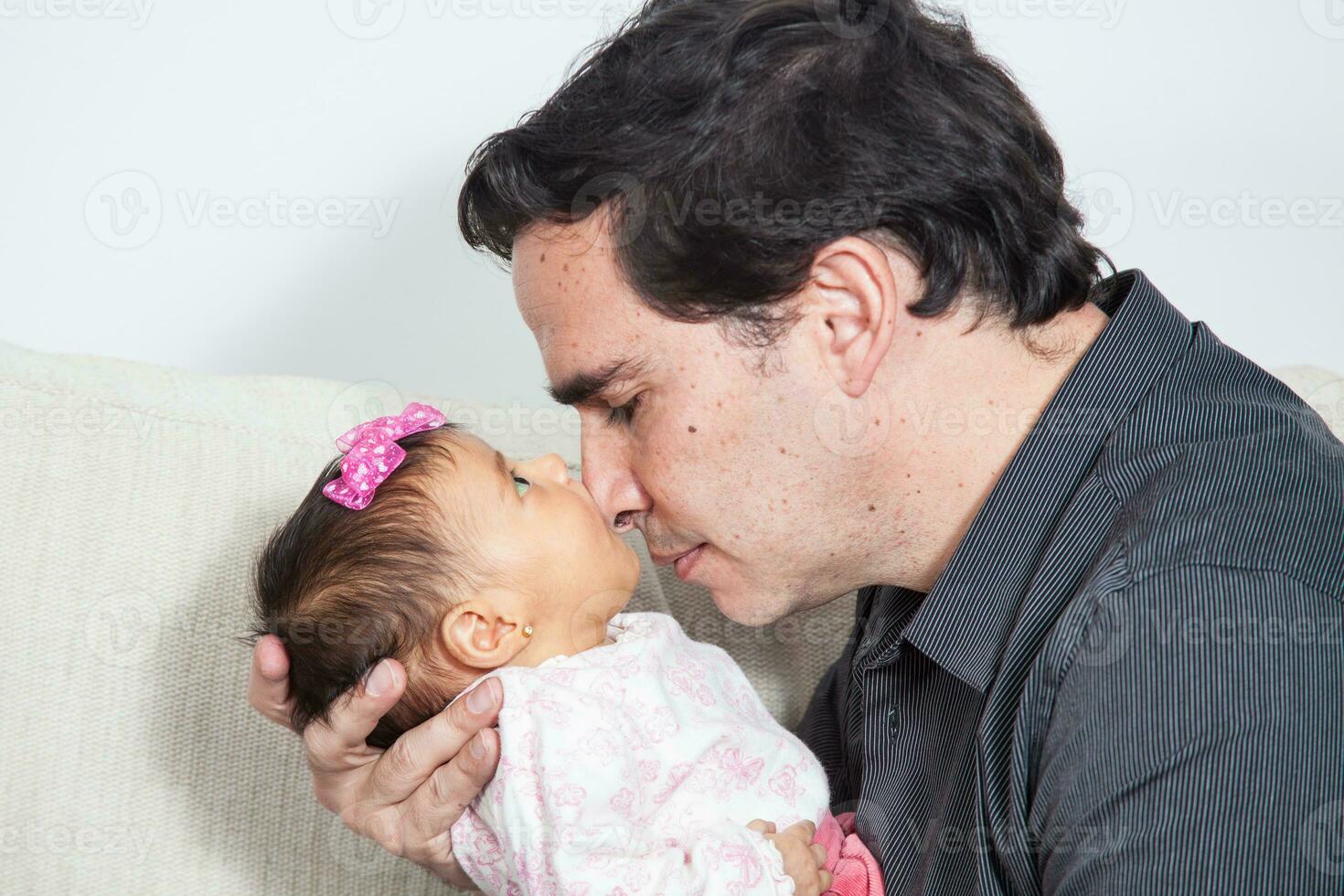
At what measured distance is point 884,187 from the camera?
1376mm

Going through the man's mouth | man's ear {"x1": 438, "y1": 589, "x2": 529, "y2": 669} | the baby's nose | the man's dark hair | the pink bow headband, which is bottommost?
man's ear {"x1": 438, "y1": 589, "x2": 529, "y2": 669}

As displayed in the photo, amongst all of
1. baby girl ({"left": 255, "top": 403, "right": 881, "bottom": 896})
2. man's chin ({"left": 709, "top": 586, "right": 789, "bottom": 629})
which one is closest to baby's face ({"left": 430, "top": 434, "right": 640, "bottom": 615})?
baby girl ({"left": 255, "top": 403, "right": 881, "bottom": 896})

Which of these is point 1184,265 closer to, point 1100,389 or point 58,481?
point 1100,389

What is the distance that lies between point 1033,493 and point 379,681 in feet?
2.64

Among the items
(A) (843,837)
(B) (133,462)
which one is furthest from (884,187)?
(B) (133,462)

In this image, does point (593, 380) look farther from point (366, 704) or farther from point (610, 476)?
point (366, 704)

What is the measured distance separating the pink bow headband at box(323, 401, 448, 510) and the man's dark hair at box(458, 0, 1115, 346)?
12.8 inches

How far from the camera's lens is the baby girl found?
141cm

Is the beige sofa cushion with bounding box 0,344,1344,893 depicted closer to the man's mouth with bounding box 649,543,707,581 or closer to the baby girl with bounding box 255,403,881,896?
the baby girl with bounding box 255,403,881,896

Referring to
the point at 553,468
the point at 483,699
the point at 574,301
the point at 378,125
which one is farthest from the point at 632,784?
the point at 378,125

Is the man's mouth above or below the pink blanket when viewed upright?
above

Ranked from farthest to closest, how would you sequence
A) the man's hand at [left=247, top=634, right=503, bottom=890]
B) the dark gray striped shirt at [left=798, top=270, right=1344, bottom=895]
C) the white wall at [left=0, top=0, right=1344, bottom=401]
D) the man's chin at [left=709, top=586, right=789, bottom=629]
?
1. the white wall at [left=0, top=0, right=1344, bottom=401]
2. the man's chin at [left=709, top=586, right=789, bottom=629]
3. the man's hand at [left=247, top=634, right=503, bottom=890]
4. the dark gray striped shirt at [left=798, top=270, right=1344, bottom=895]

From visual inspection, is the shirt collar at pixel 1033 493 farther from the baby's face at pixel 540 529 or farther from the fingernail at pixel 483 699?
the fingernail at pixel 483 699

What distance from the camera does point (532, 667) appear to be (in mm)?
1563
